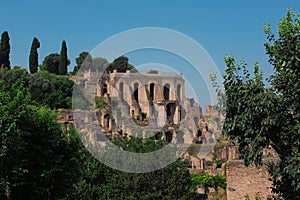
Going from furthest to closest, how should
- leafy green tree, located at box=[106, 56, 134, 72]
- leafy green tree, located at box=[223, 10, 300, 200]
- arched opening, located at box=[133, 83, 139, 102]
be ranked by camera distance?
leafy green tree, located at box=[106, 56, 134, 72], arched opening, located at box=[133, 83, 139, 102], leafy green tree, located at box=[223, 10, 300, 200]

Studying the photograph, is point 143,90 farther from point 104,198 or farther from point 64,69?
point 104,198

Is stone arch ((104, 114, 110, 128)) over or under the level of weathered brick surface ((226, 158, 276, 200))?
over

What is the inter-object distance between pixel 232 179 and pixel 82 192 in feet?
23.0

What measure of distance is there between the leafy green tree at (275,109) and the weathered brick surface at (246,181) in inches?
183

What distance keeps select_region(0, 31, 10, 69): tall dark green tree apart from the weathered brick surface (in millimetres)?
67720

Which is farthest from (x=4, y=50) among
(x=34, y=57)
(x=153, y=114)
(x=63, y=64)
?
(x=153, y=114)

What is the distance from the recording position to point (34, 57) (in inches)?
3137

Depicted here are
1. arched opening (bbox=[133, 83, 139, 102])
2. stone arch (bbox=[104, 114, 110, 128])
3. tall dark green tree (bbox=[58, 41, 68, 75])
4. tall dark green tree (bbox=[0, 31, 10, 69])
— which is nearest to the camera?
stone arch (bbox=[104, 114, 110, 128])

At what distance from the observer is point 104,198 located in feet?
67.6

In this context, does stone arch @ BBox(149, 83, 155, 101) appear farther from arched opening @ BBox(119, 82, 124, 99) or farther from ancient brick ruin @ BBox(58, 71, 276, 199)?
arched opening @ BBox(119, 82, 124, 99)

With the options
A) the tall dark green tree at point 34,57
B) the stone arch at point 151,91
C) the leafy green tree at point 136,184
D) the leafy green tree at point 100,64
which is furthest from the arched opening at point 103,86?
the leafy green tree at point 136,184

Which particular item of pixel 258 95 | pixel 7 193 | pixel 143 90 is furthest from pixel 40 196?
pixel 143 90

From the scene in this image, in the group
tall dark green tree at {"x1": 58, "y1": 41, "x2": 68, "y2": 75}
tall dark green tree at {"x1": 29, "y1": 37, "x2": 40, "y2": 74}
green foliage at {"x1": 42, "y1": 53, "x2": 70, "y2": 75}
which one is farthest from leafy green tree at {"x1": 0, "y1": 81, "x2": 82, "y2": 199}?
green foliage at {"x1": 42, "y1": 53, "x2": 70, "y2": 75}

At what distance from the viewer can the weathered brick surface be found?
15.7 metres
